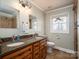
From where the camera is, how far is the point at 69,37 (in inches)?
156

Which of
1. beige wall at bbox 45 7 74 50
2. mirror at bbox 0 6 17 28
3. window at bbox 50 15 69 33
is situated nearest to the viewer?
mirror at bbox 0 6 17 28

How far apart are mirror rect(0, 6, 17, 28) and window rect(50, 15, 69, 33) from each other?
2736 mm

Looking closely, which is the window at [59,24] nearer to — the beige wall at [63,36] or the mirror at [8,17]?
the beige wall at [63,36]

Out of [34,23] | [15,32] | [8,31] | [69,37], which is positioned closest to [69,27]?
[69,37]

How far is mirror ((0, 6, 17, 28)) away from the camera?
6.50 ft

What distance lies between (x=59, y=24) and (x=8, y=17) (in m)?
3.08

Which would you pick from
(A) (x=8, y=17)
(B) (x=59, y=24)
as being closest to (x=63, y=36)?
(B) (x=59, y=24)

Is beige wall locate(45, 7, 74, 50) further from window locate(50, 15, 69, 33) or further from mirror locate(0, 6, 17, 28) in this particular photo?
mirror locate(0, 6, 17, 28)

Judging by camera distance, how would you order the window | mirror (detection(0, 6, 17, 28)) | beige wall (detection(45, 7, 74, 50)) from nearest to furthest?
mirror (detection(0, 6, 17, 28)), beige wall (detection(45, 7, 74, 50)), the window

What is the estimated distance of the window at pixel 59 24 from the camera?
416 centimetres

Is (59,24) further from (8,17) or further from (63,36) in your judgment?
(8,17)

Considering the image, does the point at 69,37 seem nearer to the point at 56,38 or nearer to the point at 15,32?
the point at 56,38

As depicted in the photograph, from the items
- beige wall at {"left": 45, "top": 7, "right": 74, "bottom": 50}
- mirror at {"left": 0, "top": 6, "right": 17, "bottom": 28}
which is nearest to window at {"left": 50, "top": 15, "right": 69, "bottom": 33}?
beige wall at {"left": 45, "top": 7, "right": 74, "bottom": 50}

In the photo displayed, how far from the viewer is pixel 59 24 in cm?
452
